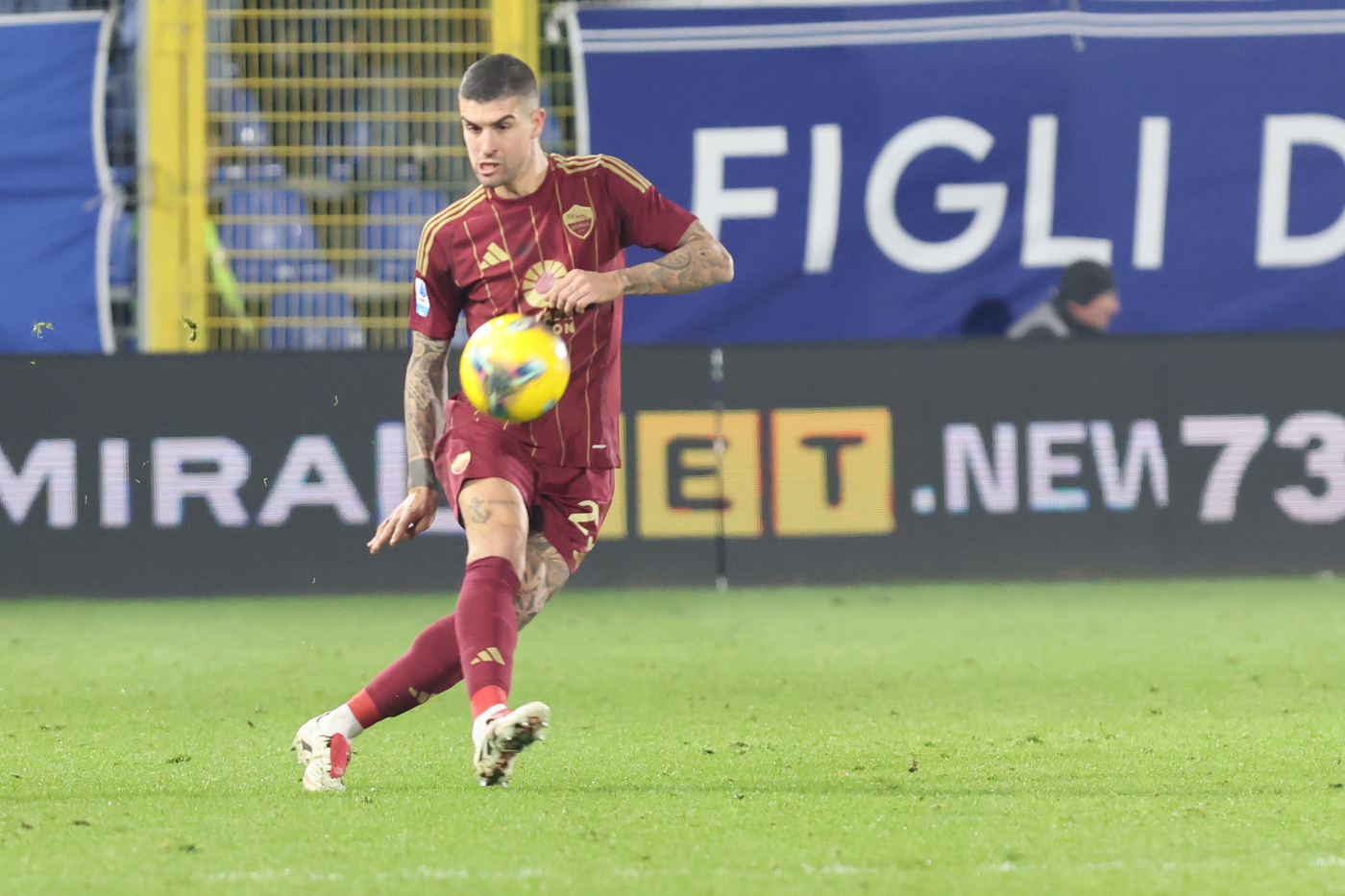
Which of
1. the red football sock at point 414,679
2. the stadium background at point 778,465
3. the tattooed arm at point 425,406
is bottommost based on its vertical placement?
the stadium background at point 778,465

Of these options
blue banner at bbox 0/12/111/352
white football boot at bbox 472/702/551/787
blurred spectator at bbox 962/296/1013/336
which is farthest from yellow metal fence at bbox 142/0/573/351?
white football boot at bbox 472/702/551/787

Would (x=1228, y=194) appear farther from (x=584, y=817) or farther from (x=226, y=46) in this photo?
(x=584, y=817)

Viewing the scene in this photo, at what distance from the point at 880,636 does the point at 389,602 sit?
2.89m

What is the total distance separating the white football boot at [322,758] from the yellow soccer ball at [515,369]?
0.87 metres

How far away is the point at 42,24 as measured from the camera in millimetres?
11500

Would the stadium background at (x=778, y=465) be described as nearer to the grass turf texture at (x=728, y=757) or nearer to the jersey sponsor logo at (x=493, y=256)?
the grass turf texture at (x=728, y=757)

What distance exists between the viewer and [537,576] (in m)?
4.52

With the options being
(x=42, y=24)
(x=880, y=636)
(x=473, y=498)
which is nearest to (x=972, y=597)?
(x=880, y=636)

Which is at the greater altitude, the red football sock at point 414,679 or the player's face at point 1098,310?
the red football sock at point 414,679

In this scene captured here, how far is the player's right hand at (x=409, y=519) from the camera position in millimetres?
4438

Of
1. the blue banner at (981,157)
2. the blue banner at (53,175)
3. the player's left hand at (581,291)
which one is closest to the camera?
the player's left hand at (581,291)

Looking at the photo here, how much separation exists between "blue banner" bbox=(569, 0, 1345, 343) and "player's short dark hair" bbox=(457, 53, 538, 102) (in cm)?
712

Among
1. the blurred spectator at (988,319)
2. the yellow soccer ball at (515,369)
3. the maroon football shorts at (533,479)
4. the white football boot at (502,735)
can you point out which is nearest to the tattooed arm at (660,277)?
the yellow soccer ball at (515,369)

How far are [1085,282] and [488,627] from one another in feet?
25.1
